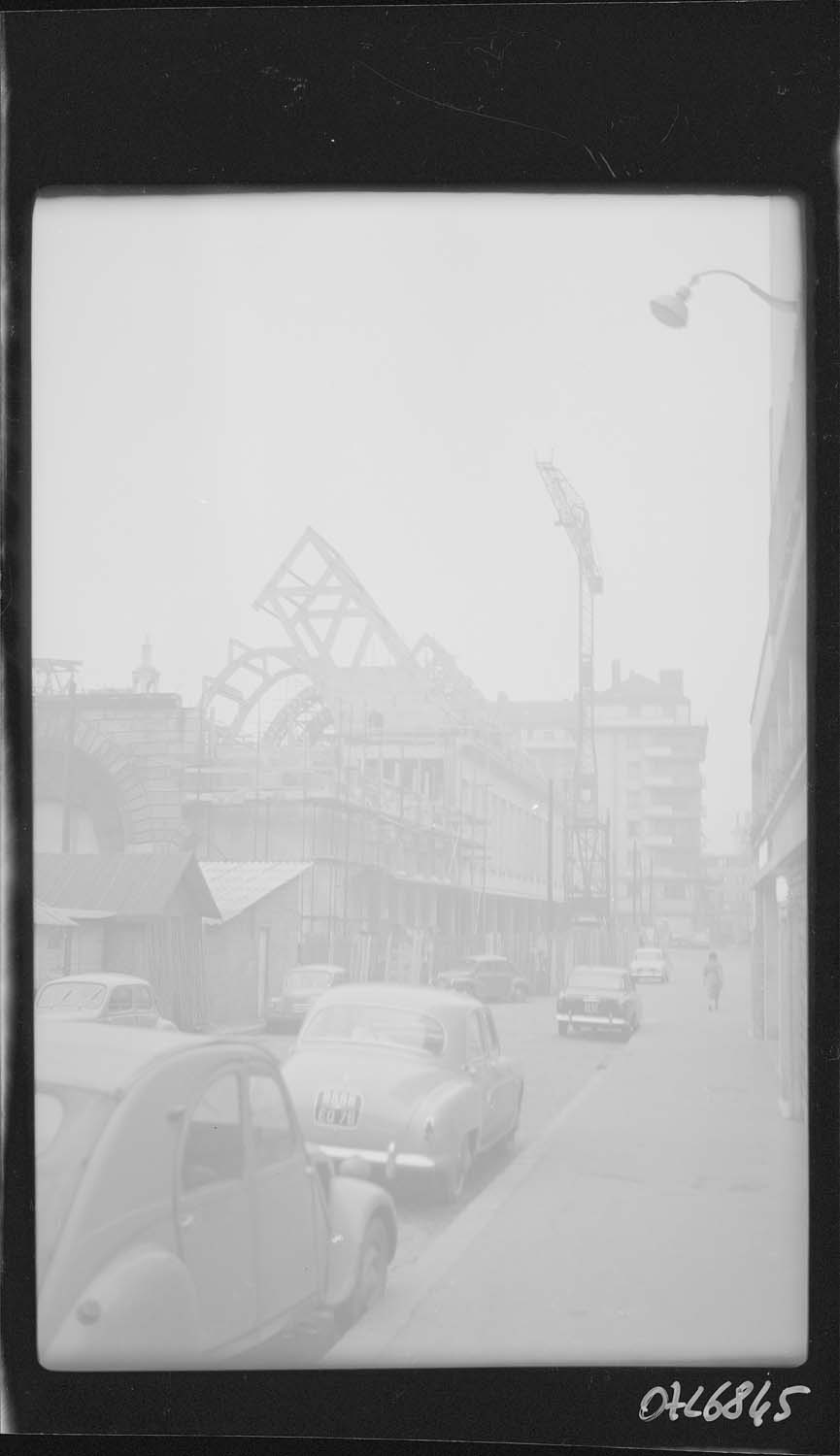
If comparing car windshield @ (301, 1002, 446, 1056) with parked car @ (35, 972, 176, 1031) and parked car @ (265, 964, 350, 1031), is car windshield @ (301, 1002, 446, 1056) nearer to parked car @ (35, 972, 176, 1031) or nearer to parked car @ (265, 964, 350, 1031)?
parked car @ (265, 964, 350, 1031)

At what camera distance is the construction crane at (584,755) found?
10.5 ft

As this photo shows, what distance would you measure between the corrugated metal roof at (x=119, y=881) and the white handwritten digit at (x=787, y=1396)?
1838 mm

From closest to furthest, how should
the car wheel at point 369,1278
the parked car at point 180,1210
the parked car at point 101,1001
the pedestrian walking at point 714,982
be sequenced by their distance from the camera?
the parked car at point 180,1210
the car wheel at point 369,1278
the parked car at point 101,1001
the pedestrian walking at point 714,982

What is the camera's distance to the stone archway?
10.4 feet

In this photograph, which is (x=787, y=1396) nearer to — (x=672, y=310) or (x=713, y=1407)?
(x=713, y=1407)

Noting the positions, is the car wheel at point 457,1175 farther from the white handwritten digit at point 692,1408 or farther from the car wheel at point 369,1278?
the white handwritten digit at point 692,1408

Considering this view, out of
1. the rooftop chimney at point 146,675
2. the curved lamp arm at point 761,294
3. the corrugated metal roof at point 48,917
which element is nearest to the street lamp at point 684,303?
the curved lamp arm at point 761,294

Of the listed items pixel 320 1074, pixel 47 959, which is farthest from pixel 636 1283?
pixel 47 959

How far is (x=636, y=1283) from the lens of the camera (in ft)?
9.86

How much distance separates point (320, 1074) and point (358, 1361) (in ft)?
2.23

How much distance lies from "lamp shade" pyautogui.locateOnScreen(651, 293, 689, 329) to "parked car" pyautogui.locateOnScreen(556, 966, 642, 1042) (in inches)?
67.9

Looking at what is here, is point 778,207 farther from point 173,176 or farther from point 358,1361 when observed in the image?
point 358,1361

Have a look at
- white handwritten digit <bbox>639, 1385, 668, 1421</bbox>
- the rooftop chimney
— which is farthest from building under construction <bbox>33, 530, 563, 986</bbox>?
white handwritten digit <bbox>639, 1385, 668, 1421</bbox>

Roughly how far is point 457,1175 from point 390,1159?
0.18 meters
